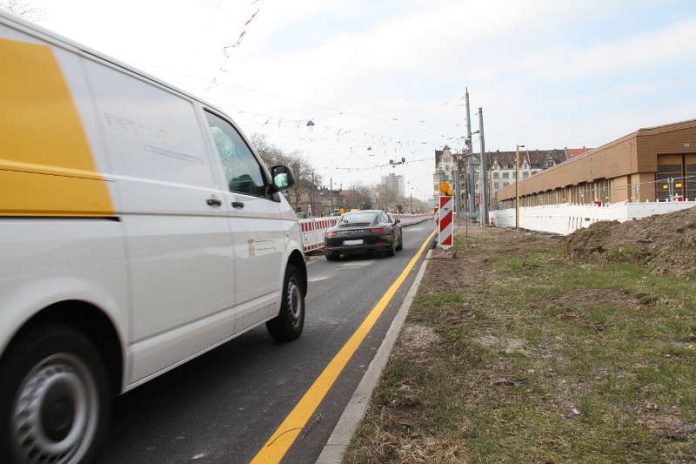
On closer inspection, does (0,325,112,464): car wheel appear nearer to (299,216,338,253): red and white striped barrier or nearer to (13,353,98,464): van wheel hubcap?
(13,353,98,464): van wheel hubcap

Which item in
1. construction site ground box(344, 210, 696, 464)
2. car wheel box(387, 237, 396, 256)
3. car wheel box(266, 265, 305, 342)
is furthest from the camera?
car wheel box(387, 237, 396, 256)

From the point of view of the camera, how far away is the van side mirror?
4.67 m

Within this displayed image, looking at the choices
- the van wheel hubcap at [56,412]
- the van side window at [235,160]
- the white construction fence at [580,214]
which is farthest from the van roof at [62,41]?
the white construction fence at [580,214]

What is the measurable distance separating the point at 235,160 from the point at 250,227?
60 centimetres

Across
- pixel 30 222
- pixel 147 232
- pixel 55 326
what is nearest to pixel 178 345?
pixel 147 232

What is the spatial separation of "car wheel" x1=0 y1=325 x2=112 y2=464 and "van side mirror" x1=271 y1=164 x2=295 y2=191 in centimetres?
252

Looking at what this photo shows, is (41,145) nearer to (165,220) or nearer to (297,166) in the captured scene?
(165,220)

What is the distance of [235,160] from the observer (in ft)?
13.7

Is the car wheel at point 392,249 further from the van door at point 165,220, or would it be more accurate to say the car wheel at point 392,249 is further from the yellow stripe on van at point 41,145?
the yellow stripe on van at point 41,145

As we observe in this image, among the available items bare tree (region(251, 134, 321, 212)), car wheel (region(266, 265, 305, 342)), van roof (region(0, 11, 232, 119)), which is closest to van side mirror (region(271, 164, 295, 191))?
car wheel (region(266, 265, 305, 342))

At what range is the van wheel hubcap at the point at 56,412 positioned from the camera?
201 cm

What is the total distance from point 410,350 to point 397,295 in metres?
3.32

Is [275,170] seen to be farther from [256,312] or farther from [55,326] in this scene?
[55,326]

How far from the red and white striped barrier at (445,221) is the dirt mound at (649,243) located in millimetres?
2638
